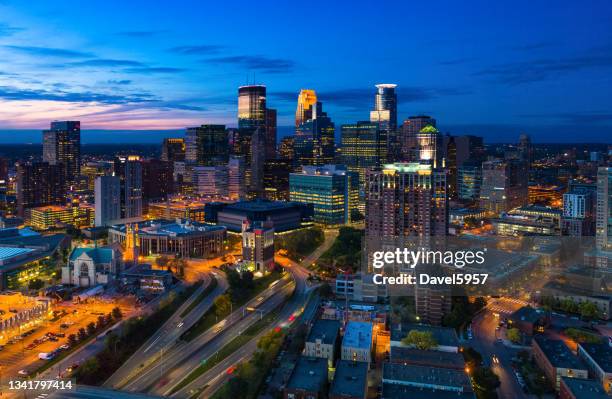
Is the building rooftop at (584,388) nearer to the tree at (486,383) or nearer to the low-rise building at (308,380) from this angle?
the tree at (486,383)

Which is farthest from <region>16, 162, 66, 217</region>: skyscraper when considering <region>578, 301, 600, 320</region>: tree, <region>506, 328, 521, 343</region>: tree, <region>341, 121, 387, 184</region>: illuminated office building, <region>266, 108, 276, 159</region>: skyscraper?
<region>578, 301, 600, 320</region>: tree

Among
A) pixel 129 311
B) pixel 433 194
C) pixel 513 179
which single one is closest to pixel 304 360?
pixel 129 311

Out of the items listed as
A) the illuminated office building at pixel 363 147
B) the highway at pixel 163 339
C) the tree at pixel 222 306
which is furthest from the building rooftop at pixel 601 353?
→ the illuminated office building at pixel 363 147

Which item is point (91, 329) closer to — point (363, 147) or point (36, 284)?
point (36, 284)

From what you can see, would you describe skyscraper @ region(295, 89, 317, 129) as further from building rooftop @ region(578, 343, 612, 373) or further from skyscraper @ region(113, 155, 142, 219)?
building rooftop @ region(578, 343, 612, 373)

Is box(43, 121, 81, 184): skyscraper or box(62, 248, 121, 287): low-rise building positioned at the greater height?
box(43, 121, 81, 184): skyscraper
